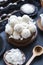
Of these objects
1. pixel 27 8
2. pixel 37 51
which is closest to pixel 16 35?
pixel 37 51

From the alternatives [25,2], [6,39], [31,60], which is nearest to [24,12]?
[25,2]

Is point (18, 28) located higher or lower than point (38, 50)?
higher

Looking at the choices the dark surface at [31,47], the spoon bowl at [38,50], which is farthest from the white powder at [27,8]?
the spoon bowl at [38,50]

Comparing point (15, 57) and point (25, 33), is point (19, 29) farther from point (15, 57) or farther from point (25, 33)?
point (15, 57)

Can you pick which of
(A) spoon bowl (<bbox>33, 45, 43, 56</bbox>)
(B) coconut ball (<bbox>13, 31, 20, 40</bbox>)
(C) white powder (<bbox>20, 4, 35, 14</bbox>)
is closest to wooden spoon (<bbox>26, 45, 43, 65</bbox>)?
(A) spoon bowl (<bbox>33, 45, 43, 56</bbox>)

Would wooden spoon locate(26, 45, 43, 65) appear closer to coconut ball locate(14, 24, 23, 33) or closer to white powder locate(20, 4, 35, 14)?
coconut ball locate(14, 24, 23, 33)

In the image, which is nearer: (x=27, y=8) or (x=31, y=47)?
(x=31, y=47)

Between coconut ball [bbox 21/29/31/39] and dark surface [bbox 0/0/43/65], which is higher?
coconut ball [bbox 21/29/31/39]
